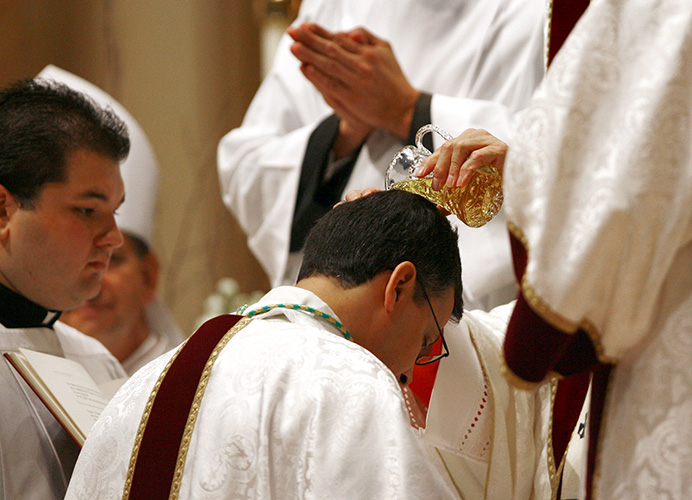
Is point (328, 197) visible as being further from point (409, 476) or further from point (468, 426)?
point (409, 476)

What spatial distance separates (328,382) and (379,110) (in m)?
1.73

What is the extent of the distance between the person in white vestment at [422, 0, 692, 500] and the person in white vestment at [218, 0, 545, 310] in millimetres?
1719

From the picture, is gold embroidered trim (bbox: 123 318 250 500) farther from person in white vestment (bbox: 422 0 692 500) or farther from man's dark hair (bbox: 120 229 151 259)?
man's dark hair (bbox: 120 229 151 259)

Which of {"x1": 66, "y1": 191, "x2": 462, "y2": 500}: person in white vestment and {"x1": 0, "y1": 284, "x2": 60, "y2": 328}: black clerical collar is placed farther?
{"x1": 0, "y1": 284, "x2": 60, "y2": 328}: black clerical collar

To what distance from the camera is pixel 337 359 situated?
1682 millimetres

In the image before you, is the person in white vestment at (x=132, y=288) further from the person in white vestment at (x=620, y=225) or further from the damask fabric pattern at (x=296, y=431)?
the person in white vestment at (x=620, y=225)

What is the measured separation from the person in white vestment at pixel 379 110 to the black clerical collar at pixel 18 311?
1.12 m

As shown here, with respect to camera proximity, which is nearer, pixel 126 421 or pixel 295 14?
pixel 126 421

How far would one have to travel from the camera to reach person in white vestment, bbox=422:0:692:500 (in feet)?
3.98


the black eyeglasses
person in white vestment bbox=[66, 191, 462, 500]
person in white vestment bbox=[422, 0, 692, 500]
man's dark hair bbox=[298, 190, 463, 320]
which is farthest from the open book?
person in white vestment bbox=[422, 0, 692, 500]

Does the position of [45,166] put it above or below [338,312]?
above

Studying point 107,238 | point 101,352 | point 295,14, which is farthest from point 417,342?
point 295,14

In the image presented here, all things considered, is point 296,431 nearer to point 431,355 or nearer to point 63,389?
point 431,355

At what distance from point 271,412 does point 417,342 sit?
552 mm
